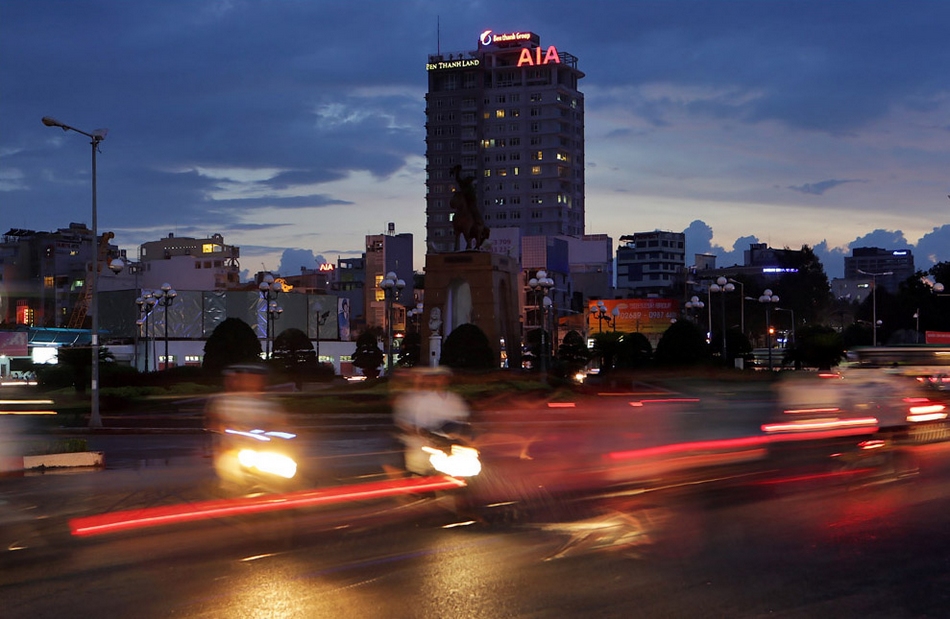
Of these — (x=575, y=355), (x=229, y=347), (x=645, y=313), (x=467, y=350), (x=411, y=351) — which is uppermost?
(x=645, y=313)

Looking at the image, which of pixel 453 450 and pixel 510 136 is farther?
pixel 510 136

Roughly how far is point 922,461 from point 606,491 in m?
7.54

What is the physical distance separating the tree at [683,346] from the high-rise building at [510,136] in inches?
3922

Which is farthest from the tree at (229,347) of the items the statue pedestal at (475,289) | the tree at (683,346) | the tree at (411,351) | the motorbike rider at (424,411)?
the motorbike rider at (424,411)

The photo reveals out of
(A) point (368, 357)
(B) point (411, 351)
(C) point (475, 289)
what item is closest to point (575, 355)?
(C) point (475, 289)

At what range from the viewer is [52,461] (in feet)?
69.3

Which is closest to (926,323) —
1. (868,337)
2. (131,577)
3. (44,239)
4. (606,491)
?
(868,337)

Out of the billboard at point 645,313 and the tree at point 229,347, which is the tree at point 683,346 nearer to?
the tree at point 229,347

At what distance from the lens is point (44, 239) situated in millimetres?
136375

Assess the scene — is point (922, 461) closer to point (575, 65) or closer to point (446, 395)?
point (446, 395)

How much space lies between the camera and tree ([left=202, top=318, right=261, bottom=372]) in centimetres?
5203

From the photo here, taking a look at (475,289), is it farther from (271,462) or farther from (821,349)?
(271,462)

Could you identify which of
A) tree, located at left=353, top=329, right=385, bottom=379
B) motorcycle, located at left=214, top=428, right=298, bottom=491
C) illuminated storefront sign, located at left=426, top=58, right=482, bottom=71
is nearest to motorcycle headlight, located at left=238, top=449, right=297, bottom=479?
motorcycle, located at left=214, top=428, right=298, bottom=491

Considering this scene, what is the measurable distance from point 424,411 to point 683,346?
145 feet
